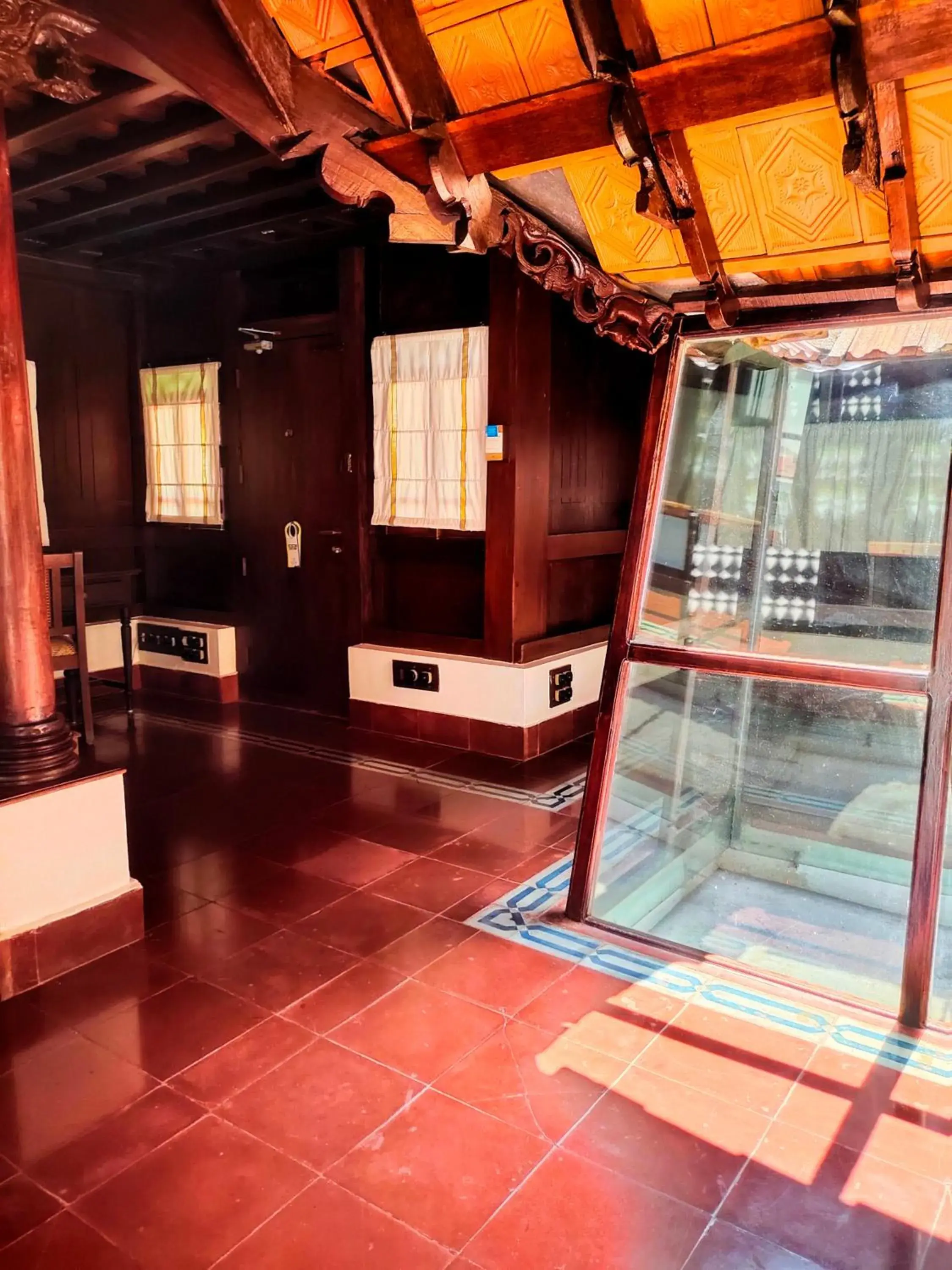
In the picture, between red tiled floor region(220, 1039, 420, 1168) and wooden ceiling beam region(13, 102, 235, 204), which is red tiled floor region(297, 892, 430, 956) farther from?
wooden ceiling beam region(13, 102, 235, 204)

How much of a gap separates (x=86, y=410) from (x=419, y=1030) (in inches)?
216

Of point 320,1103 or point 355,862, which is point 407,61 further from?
point 355,862

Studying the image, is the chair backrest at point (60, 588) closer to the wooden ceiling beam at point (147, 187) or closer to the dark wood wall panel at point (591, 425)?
the wooden ceiling beam at point (147, 187)

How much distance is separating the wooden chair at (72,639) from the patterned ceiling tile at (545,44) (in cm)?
359

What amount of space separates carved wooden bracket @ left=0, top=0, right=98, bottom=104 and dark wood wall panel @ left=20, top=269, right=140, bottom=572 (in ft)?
13.3

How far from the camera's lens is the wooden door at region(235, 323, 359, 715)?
5711 millimetres

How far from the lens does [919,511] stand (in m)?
2.95

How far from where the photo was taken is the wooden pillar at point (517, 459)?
15.7 ft

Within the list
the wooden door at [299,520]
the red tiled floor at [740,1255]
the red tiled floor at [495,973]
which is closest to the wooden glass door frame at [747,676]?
the red tiled floor at [495,973]

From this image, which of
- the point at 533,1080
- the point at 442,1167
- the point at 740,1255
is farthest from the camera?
the point at 533,1080

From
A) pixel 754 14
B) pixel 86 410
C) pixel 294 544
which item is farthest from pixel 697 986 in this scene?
pixel 86 410

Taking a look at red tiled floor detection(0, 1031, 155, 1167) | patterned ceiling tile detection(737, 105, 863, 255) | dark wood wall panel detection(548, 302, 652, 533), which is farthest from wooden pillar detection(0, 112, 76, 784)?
dark wood wall panel detection(548, 302, 652, 533)

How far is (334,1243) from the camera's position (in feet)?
5.81

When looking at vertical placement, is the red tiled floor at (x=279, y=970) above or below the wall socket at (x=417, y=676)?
below
